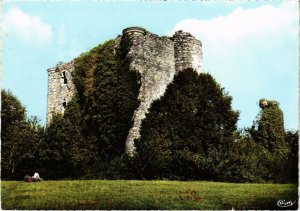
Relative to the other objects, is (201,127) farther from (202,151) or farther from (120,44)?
(120,44)

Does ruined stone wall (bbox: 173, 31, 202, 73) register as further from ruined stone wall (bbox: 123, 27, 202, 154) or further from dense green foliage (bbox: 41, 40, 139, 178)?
dense green foliage (bbox: 41, 40, 139, 178)

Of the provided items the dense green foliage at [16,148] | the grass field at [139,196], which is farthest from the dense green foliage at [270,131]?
the grass field at [139,196]

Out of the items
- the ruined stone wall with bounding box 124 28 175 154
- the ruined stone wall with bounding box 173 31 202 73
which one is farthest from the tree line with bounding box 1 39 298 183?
the ruined stone wall with bounding box 173 31 202 73

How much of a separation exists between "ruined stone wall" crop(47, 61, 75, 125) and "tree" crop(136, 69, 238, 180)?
7.81 metres

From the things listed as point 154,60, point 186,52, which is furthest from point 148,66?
point 186,52

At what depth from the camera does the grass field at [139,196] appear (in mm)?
16172

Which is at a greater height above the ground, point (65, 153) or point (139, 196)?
point (65, 153)

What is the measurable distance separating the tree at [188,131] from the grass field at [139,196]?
5.97 m

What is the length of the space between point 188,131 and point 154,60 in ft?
16.6

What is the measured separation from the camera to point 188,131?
28.5 meters

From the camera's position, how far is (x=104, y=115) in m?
30.1

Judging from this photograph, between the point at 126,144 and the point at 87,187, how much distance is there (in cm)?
987

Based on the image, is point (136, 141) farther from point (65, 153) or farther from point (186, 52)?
point (186, 52)

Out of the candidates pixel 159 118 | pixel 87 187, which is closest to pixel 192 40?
pixel 159 118
